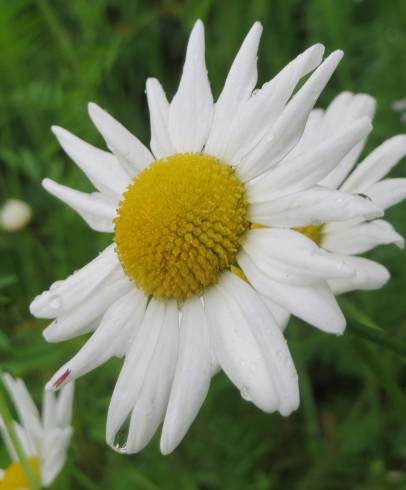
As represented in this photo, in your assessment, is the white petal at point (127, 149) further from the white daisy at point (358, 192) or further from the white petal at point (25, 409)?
the white petal at point (25, 409)

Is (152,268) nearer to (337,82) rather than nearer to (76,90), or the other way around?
(76,90)

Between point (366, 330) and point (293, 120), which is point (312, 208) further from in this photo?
point (366, 330)

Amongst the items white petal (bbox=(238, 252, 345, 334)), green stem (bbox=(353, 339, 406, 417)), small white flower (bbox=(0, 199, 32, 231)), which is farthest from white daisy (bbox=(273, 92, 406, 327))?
small white flower (bbox=(0, 199, 32, 231))

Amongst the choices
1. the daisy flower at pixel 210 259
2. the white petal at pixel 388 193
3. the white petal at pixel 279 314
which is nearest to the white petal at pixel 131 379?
the daisy flower at pixel 210 259

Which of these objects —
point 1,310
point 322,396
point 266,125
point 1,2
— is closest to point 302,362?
point 322,396

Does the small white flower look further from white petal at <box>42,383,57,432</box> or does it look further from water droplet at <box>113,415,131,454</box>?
water droplet at <box>113,415,131,454</box>

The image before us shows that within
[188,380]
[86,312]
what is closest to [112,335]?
→ [86,312]
